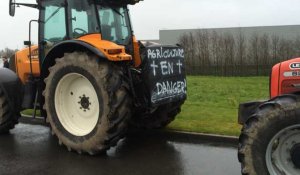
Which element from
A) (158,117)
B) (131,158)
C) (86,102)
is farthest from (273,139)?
(158,117)

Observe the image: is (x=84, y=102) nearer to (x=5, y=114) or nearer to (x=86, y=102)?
(x=86, y=102)

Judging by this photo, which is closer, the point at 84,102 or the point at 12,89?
the point at 84,102

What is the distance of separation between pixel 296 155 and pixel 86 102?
3577mm

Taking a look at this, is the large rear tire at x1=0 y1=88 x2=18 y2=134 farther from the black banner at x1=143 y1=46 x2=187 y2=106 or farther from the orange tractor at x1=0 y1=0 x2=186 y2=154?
the black banner at x1=143 y1=46 x2=187 y2=106

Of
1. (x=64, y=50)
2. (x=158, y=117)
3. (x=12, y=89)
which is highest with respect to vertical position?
(x=64, y=50)

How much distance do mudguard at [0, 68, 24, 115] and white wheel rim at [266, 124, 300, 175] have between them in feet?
17.4

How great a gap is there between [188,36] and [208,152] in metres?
22.1

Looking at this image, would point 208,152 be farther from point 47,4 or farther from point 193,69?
point 193,69

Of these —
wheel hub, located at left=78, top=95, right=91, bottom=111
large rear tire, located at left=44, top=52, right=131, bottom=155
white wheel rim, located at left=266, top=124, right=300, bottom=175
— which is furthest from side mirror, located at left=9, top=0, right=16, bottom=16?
white wheel rim, located at left=266, top=124, right=300, bottom=175

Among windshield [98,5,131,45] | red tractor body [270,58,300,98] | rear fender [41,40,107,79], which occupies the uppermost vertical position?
windshield [98,5,131,45]

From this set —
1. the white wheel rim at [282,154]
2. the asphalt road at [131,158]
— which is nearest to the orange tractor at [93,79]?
the asphalt road at [131,158]

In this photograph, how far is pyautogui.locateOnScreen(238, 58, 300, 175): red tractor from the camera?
14.2 ft

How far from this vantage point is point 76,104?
707 centimetres

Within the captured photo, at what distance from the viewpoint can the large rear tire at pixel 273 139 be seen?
14.2ft
